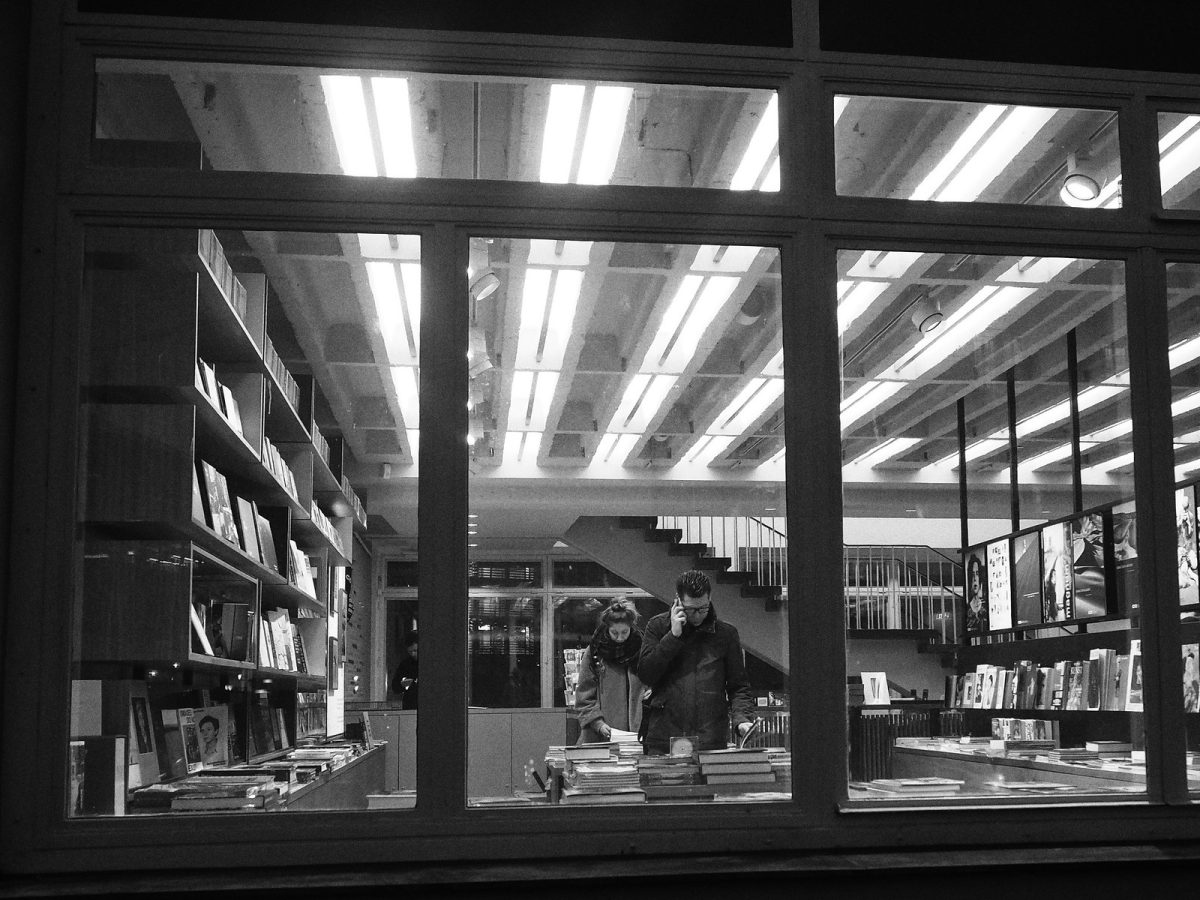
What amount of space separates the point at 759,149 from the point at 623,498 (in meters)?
2.87

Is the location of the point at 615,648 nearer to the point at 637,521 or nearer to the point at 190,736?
the point at 637,521

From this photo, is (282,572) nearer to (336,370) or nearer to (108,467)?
(336,370)

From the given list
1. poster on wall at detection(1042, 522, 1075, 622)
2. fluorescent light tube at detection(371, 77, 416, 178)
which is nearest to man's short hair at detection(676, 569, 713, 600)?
fluorescent light tube at detection(371, 77, 416, 178)

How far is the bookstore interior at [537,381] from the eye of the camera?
10.2 ft

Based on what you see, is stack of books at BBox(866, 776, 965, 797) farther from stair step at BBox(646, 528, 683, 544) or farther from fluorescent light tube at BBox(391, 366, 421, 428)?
stair step at BBox(646, 528, 683, 544)

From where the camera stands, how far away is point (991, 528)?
8.30 m

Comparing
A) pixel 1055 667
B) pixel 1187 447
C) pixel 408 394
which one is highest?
pixel 408 394

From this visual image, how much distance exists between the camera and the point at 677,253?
3.66m

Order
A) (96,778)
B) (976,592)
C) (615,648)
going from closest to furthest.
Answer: (96,778) < (615,648) < (976,592)

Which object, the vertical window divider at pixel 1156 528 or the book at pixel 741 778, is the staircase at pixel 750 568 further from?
the vertical window divider at pixel 1156 528

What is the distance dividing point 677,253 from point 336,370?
2.59 metres

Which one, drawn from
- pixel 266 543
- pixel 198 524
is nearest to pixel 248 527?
pixel 266 543

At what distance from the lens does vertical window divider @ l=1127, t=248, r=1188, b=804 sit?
323 centimetres

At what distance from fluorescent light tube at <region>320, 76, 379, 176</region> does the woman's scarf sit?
1.89m
